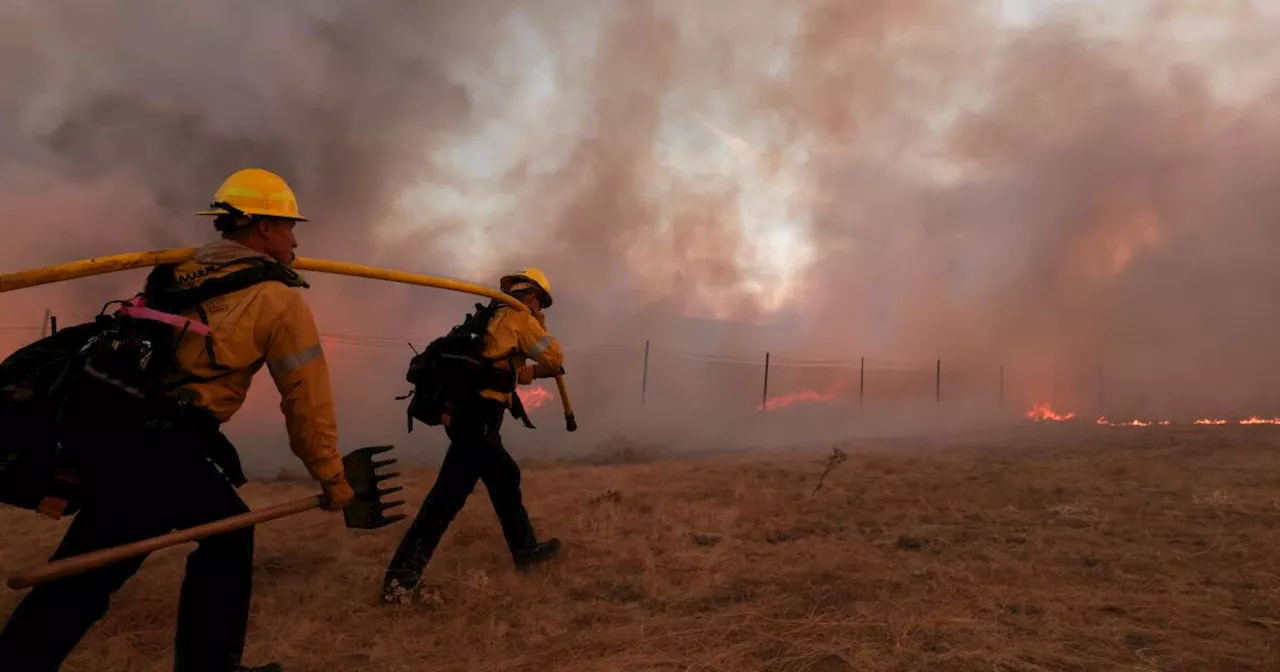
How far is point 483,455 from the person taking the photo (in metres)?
4.66

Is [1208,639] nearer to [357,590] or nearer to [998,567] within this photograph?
[998,567]

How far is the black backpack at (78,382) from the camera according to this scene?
2268 millimetres

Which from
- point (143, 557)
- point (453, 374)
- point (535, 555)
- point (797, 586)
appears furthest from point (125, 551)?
point (797, 586)

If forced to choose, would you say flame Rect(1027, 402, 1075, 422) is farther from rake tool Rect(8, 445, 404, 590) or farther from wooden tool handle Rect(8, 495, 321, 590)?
wooden tool handle Rect(8, 495, 321, 590)

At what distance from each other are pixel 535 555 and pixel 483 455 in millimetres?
971

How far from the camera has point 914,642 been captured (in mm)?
→ 3387

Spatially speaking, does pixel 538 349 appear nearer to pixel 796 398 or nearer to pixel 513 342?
pixel 513 342

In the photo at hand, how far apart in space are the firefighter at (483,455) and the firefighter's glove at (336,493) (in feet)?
5.35

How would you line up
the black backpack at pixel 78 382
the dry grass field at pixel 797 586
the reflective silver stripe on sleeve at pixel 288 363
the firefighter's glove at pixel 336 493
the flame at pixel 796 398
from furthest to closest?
1. the flame at pixel 796 398
2. the dry grass field at pixel 797 586
3. the firefighter's glove at pixel 336 493
4. the reflective silver stripe on sleeve at pixel 288 363
5. the black backpack at pixel 78 382

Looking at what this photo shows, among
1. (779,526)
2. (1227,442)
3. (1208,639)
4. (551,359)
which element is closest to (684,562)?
(779,526)

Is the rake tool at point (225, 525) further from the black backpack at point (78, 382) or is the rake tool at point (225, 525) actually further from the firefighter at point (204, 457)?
the black backpack at point (78, 382)

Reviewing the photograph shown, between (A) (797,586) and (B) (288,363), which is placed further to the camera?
(A) (797,586)

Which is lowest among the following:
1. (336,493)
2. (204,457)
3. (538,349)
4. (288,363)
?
(336,493)

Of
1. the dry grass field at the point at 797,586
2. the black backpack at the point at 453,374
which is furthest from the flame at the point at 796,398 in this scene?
the black backpack at the point at 453,374
